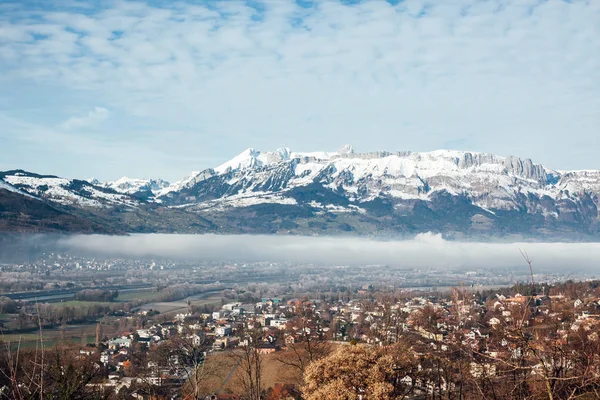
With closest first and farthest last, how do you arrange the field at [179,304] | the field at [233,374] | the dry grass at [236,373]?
1. the dry grass at [236,373]
2. the field at [233,374]
3. the field at [179,304]

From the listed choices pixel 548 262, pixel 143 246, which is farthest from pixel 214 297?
pixel 548 262

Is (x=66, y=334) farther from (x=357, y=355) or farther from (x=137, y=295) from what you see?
(x=357, y=355)

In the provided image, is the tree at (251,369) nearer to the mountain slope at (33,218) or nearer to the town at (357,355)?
the town at (357,355)

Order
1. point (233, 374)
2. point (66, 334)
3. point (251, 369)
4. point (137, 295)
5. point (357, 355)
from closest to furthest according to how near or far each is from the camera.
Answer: point (357, 355), point (251, 369), point (233, 374), point (66, 334), point (137, 295)

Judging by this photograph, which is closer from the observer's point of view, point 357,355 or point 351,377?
point 351,377

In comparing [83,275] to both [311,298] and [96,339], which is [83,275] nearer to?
[311,298]

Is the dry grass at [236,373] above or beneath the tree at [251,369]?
beneath

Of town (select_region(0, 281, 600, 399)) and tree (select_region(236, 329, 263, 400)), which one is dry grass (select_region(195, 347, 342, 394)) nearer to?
town (select_region(0, 281, 600, 399))

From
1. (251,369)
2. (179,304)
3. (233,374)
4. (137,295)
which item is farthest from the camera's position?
(137,295)

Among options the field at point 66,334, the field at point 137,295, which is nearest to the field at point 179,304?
the field at point 137,295

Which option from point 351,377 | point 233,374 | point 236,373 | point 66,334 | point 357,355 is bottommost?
point 66,334

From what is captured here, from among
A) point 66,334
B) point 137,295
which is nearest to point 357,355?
point 66,334

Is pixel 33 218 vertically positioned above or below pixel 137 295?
above
